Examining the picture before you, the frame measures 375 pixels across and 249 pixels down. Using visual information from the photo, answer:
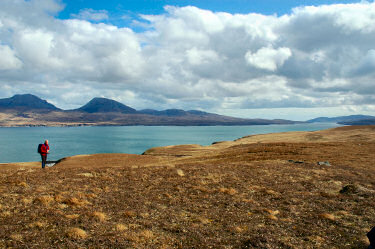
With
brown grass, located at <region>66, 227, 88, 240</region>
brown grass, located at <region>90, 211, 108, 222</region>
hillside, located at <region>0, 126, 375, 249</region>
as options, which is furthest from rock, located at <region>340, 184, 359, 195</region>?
brown grass, located at <region>66, 227, 88, 240</region>

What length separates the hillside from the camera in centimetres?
1122

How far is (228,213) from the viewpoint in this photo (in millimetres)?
14781

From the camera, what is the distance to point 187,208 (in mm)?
15578

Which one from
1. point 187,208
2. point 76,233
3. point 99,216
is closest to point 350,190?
point 187,208

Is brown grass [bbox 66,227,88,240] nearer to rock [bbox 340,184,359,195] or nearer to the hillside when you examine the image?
the hillside

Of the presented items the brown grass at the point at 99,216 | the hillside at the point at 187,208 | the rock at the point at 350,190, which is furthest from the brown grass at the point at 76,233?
the rock at the point at 350,190

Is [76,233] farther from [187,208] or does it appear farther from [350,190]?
[350,190]

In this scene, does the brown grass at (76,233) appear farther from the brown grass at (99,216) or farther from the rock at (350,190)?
the rock at (350,190)

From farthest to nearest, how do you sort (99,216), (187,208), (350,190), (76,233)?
(350,190)
(187,208)
(99,216)
(76,233)

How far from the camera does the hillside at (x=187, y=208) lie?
36.8ft

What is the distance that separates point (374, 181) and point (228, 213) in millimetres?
14740

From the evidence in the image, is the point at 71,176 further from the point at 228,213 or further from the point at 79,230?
the point at 228,213

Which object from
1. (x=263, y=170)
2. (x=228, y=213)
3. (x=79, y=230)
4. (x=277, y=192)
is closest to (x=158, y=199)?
(x=228, y=213)

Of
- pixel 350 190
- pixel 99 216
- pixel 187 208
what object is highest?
pixel 350 190
